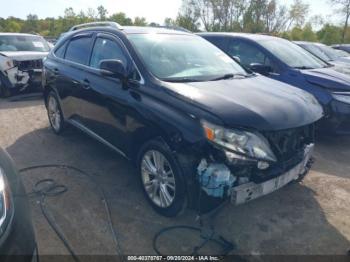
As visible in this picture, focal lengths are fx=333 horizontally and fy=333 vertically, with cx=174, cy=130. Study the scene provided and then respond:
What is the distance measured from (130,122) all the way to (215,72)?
3.78 feet

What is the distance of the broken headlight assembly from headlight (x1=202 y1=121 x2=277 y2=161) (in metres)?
1.53

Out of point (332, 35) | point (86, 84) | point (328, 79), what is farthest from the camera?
point (332, 35)

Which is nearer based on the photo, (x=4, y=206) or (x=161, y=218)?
(x=4, y=206)

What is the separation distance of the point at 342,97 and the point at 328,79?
38 cm

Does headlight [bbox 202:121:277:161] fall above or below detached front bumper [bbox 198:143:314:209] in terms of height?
above

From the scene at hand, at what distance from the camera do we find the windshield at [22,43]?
8.92 meters

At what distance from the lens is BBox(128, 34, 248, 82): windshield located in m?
3.55

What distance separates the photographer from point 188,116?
9.53 ft

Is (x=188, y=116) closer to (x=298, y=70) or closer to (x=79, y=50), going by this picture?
(x=79, y=50)

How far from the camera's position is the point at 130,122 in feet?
11.6

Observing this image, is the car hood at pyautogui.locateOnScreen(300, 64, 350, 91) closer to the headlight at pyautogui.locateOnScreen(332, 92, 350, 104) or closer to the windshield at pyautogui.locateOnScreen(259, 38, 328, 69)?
the headlight at pyautogui.locateOnScreen(332, 92, 350, 104)

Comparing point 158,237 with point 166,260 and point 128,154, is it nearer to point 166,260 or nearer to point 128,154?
point 166,260

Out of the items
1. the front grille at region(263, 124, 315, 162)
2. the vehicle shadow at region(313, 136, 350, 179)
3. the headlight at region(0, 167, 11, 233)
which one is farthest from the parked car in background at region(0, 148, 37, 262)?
the vehicle shadow at region(313, 136, 350, 179)

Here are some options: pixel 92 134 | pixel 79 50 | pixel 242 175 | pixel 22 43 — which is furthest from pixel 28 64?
pixel 242 175
